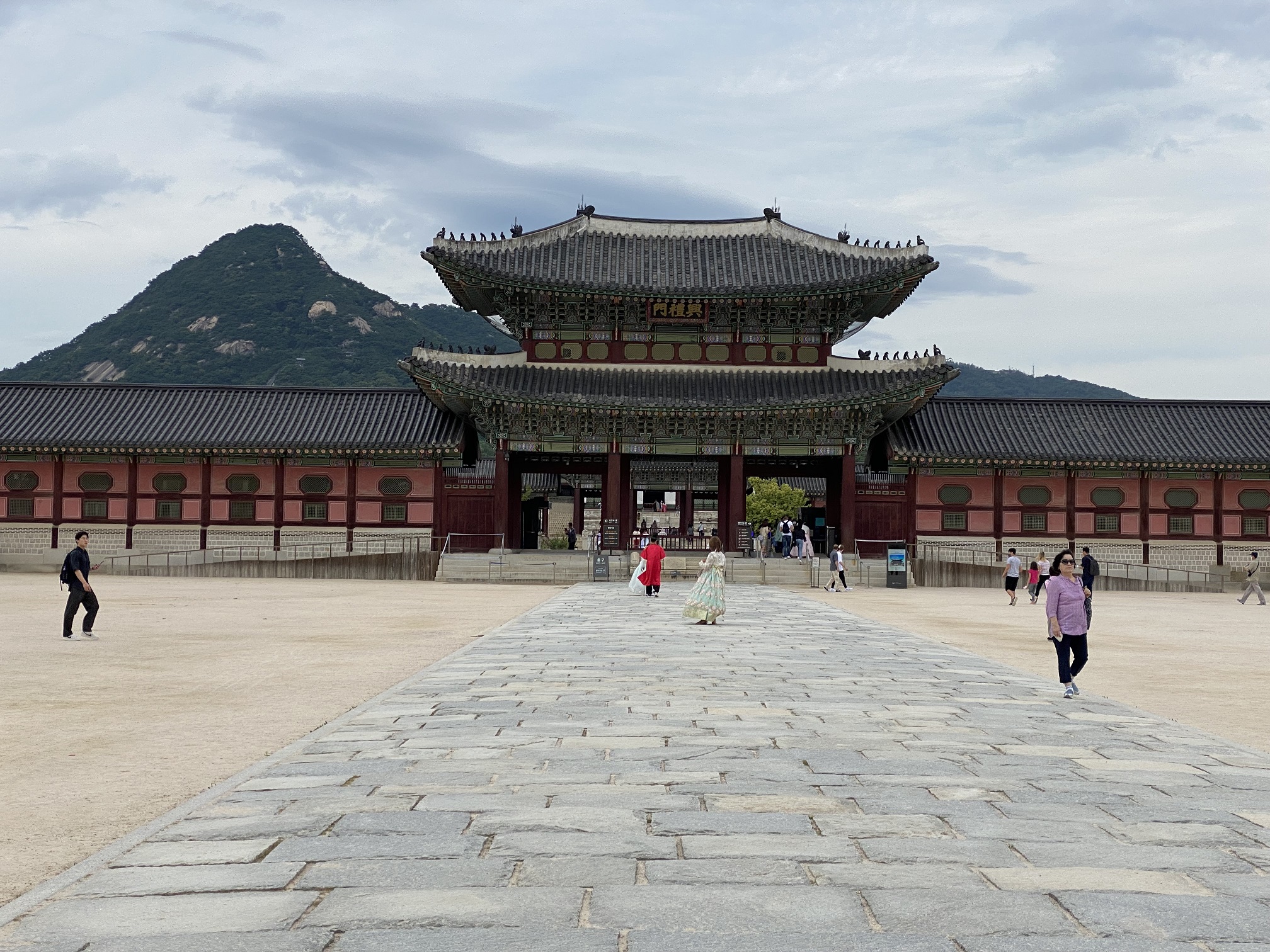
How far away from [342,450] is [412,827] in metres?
31.4

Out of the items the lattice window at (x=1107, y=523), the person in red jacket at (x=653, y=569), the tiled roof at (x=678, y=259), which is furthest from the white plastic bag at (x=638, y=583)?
the lattice window at (x=1107, y=523)

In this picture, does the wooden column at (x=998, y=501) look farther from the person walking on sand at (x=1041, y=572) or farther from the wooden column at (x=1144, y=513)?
the person walking on sand at (x=1041, y=572)

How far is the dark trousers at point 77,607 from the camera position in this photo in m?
15.2

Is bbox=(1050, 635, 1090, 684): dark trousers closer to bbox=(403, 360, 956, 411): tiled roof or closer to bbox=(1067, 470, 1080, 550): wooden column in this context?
bbox=(403, 360, 956, 411): tiled roof

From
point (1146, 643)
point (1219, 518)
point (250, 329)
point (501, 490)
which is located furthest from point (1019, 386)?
point (1146, 643)

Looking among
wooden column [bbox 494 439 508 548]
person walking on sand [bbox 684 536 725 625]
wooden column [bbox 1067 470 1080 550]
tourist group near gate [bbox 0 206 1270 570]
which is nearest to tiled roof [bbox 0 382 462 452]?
tourist group near gate [bbox 0 206 1270 570]

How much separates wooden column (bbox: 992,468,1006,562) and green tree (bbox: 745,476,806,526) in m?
20.8

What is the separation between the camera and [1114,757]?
764cm

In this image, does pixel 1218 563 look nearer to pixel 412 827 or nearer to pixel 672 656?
pixel 672 656

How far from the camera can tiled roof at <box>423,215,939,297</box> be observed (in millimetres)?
34844

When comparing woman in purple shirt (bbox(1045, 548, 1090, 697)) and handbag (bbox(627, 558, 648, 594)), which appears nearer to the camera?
woman in purple shirt (bbox(1045, 548, 1090, 697))

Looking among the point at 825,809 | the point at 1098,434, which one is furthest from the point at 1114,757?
the point at 1098,434

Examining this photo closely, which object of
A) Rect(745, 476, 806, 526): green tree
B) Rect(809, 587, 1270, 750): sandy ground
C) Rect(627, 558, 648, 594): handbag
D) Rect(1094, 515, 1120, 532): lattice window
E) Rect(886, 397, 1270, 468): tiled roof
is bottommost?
Rect(809, 587, 1270, 750): sandy ground

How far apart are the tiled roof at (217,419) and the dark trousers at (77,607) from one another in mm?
19733
